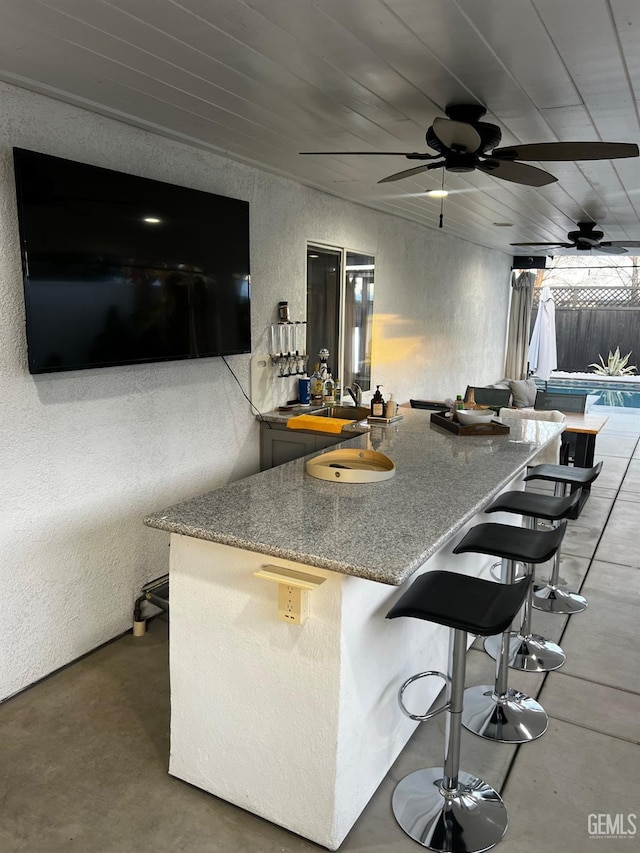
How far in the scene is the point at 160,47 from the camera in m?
2.03

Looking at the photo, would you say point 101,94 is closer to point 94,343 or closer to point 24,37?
point 24,37

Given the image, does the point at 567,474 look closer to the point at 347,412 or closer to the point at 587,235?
the point at 347,412

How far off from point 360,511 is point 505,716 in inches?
42.6

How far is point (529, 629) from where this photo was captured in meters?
2.93

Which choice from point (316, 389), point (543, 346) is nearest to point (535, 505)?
point (316, 389)

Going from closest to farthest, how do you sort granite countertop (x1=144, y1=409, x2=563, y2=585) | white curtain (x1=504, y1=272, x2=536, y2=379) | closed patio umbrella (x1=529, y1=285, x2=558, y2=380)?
granite countertop (x1=144, y1=409, x2=563, y2=585) → white curtain (x1=504, y1=272, x2=536, y2=379) → closed patio umbrella (x1=529, y1=285, x2=558, y2=380)

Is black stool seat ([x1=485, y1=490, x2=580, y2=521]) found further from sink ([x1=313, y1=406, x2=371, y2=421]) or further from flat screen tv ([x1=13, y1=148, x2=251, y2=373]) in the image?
flat screen tv ([x1=13, y1=148, x2=251, y2=373])

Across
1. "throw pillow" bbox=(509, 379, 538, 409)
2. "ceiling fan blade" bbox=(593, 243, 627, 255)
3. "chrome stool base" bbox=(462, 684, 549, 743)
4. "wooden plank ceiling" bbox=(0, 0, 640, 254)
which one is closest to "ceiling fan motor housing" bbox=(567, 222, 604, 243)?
"ceiling fan blade" bbox=(593, 243, 627, 255)

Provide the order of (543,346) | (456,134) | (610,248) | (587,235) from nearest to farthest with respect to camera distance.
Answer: (456,134) < (587,235) < (610,248) < (543,346)

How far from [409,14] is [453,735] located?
2.10m

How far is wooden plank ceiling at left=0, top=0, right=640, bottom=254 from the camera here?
5.85ft

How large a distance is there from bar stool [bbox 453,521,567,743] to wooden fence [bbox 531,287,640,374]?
9.88 m

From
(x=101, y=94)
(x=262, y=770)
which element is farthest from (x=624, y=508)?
(x=101, y=94)

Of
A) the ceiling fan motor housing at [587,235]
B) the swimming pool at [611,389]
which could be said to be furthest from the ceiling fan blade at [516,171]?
the swimming pool at [611,389]
